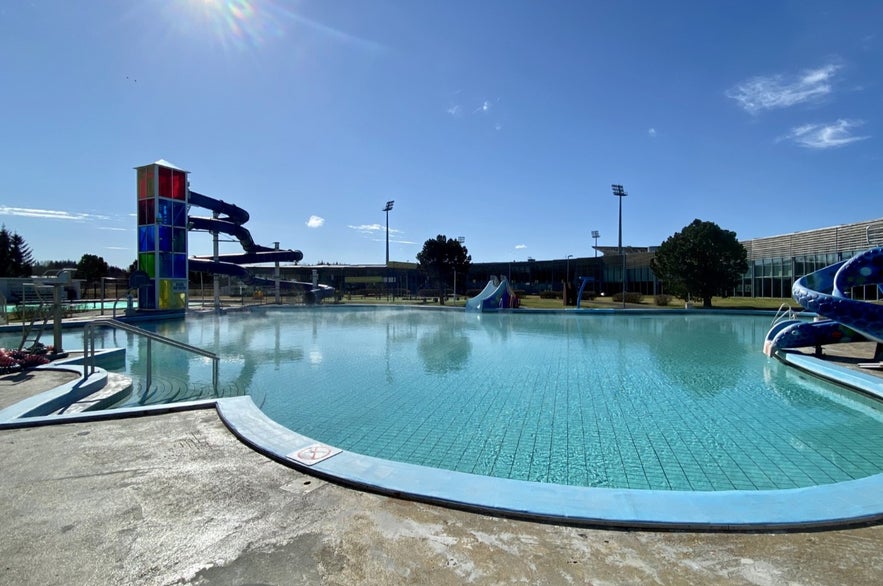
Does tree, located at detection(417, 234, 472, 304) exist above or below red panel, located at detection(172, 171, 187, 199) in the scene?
below

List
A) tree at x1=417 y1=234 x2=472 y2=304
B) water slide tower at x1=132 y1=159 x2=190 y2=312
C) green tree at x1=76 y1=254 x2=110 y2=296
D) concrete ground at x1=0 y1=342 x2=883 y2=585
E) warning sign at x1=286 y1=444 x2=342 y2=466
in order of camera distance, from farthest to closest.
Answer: green tree at x1=76 y1=254 x2=110 y2=296, tree at x1=417 y1=234 x2=472 y2=304, water slide tower at x1=132 y1=159 x2=190 y2=312, warning sign at x1=286 y1=444 x2=342 y2=466, concrete ground at x1=0 y1=342 x2=883 y2=585

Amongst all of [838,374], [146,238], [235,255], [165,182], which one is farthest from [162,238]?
[838,374]

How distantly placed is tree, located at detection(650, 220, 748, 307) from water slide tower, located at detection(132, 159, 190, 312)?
28.4m

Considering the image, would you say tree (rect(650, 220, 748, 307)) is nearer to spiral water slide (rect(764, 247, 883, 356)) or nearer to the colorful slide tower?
spiral water slide (rect(764, 247, 883, 356))

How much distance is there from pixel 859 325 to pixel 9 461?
13.0 metres

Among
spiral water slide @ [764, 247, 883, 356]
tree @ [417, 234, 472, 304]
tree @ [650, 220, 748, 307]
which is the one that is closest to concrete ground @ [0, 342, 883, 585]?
spiral water slide @ [764, 247, 883, 356]

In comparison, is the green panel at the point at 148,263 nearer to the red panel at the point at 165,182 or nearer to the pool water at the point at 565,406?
the red panel at the point at 165,182

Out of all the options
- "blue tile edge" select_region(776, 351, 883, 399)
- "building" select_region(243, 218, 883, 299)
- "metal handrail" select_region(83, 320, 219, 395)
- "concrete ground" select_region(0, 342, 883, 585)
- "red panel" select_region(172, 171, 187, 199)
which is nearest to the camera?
"concrete ground" select_region(0, 342, 883, 585)

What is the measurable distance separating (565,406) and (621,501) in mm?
3766

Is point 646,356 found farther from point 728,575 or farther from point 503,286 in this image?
point 503,286

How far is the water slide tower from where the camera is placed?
22.0 metres

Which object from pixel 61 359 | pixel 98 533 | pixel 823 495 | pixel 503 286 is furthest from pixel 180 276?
pixel 823 495

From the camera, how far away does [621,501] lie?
3031mm

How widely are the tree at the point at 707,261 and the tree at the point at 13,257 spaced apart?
5493 cm
